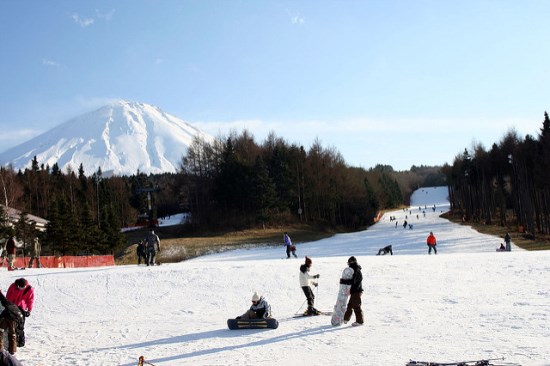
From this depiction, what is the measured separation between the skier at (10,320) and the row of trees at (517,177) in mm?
48232

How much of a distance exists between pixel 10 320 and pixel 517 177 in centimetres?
5864

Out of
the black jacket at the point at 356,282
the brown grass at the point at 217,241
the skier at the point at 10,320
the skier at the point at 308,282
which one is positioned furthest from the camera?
the brown grass at the point at 217,241

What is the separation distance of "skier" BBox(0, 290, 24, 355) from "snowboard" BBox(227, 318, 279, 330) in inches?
208

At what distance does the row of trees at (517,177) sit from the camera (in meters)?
51.0

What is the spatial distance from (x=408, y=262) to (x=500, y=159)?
161 feet

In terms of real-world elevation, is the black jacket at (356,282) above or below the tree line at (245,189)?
below

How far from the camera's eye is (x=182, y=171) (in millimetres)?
84625

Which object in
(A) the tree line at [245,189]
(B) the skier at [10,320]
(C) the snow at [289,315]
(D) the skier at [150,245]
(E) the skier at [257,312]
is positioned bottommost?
(C) the snow at [289,315]

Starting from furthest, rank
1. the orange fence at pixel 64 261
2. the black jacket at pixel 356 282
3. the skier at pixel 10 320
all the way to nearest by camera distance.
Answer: the orange fence at pixel 64 261 → the black jacket at pixel 356 282 → the skier at pixel 10 320

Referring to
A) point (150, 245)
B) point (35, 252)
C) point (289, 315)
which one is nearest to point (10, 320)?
point (289, 315)

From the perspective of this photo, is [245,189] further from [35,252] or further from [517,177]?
[35,252]

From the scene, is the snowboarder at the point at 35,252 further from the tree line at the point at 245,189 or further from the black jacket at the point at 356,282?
Answer: the tree line at the point at 245,189

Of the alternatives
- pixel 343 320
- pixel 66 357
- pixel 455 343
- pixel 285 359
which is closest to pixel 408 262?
pixel 343 320

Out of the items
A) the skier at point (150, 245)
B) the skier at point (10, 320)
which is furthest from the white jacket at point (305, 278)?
the skier at point (150, 245)
